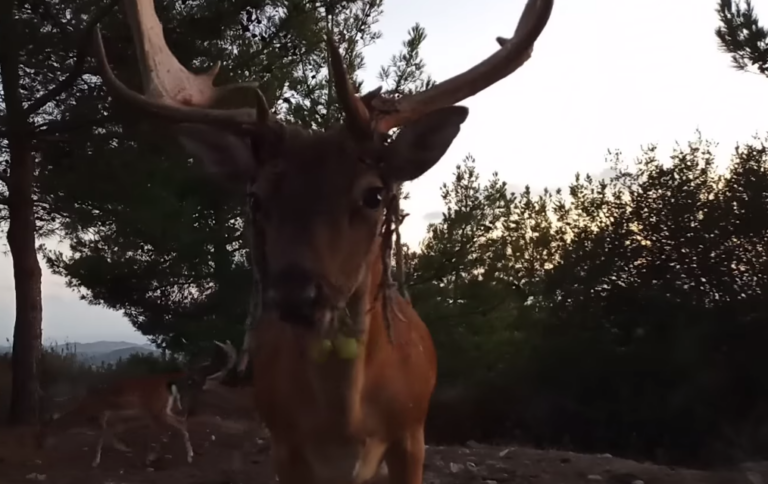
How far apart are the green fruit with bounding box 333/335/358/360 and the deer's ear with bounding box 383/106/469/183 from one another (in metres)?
0.74

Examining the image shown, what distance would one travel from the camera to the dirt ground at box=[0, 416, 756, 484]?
672 centimetres

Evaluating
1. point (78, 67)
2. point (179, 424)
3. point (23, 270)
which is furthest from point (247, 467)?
point (78, 67)

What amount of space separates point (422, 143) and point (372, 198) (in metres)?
0.45

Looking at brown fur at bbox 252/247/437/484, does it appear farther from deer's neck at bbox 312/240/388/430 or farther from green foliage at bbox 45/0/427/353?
green foliage at bbox 45/0/427/353

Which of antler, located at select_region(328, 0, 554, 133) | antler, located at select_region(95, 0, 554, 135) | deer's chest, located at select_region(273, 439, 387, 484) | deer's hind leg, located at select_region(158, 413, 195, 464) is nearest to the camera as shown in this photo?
antler, located at select_region(95, 0, 554, 135)

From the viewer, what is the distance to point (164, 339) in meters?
11.3

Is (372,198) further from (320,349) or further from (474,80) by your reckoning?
(474,80)

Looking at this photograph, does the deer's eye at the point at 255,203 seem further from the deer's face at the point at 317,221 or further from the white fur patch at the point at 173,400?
the white fur patch at the point at 173,400

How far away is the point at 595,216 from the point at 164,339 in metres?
7.55

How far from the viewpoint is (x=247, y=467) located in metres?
7.50

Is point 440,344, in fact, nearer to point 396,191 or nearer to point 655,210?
point 655,210

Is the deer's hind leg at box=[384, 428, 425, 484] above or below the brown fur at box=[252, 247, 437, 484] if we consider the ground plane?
below

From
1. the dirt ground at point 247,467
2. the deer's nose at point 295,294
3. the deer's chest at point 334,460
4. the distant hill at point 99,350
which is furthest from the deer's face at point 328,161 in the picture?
the distant hill at point 99,350

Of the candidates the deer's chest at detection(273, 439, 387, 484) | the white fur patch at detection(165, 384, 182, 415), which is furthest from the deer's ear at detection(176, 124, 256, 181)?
the white fur patch at detection(165, 384, 182, 415)
